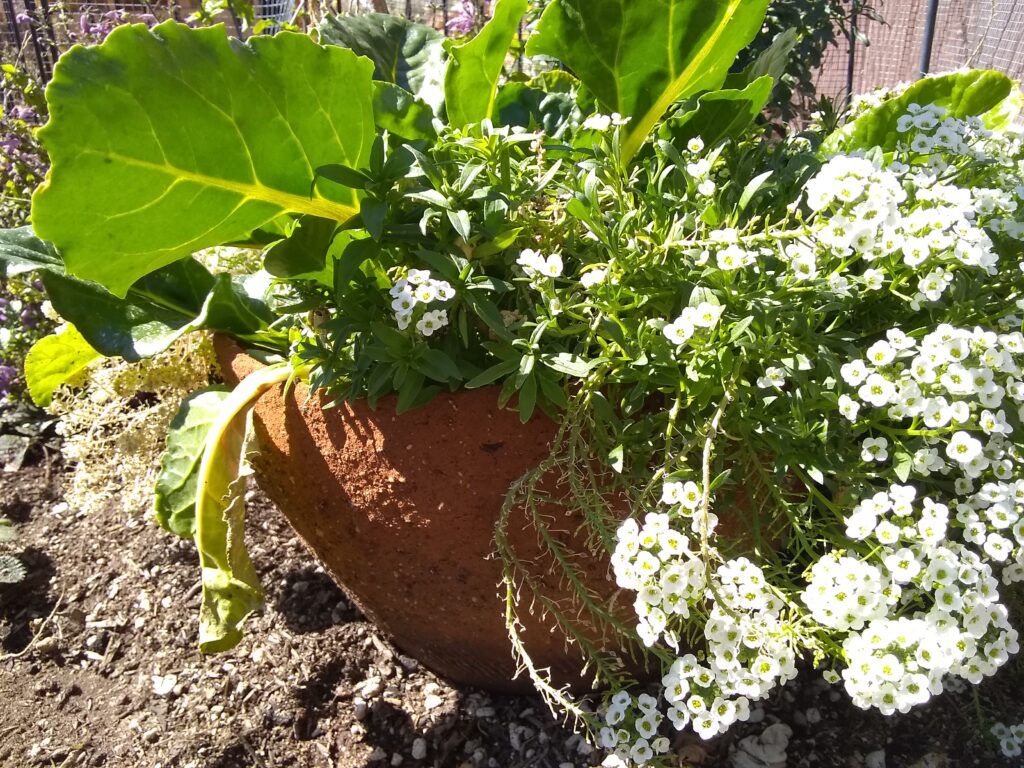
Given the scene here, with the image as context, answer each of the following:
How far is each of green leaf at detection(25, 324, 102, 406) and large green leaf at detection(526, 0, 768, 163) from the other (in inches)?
41.9

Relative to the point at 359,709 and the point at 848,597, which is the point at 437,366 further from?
the point at 359,709

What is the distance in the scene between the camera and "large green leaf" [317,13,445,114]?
66.5 inches

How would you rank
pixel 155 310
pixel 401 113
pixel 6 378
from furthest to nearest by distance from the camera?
pixel 6 378, pixel 155 310, pixel 401 113

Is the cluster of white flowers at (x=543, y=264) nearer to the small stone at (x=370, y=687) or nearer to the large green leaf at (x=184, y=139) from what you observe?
the large green leaf at (x=184, y=139)

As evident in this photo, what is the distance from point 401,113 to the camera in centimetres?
131

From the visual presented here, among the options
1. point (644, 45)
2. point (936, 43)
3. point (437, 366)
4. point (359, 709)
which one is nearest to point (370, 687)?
point (359, 709)

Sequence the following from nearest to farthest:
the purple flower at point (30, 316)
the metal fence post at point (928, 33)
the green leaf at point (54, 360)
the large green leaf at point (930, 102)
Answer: the large green leaf at point (930, 102), the green leaf at point (54, 360), the purple flower at point (30, 316), the metal fence post at point (928, 33)

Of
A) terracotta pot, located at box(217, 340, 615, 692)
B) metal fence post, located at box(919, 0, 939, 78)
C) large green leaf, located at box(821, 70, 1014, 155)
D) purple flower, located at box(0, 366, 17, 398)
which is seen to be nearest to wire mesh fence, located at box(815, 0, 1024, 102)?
metal fence post, located at box(919, 0, 939, 78)

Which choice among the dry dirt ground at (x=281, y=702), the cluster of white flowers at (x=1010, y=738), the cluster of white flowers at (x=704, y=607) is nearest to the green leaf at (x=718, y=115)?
the cluster of white flowers at (x=704, y=607)

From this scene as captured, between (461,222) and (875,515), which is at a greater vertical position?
(461,222)

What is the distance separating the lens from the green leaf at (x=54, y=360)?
165 centimetres

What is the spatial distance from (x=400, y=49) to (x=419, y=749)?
139 centimetres

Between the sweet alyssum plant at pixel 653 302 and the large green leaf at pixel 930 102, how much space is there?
18 centimetres

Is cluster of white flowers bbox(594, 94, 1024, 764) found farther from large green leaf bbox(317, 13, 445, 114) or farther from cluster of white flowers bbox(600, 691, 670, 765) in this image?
large green leaf bbox(317, 13, 445, 114)
